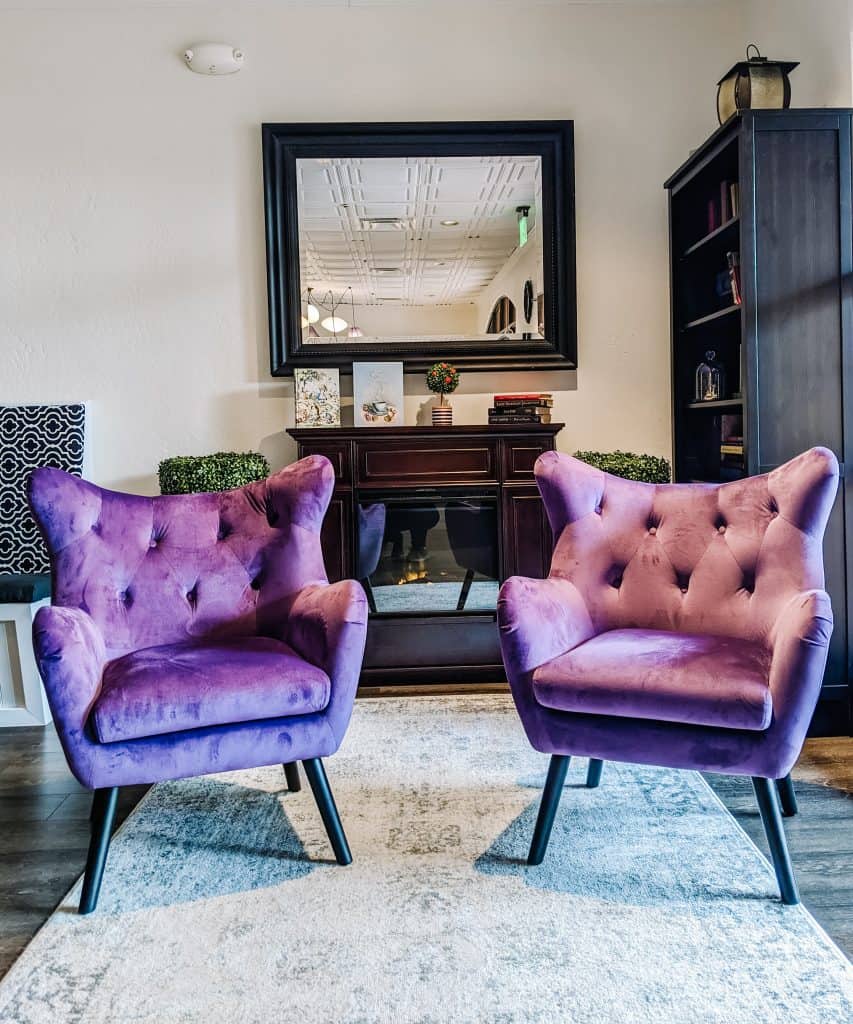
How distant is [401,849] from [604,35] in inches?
137

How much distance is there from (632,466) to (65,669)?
235cm

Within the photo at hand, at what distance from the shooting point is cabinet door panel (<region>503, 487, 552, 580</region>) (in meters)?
3.63

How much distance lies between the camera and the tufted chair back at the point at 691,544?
2109mm

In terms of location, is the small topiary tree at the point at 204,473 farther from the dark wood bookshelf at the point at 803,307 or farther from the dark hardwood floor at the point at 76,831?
the dark wood bookshelf at the point at 803,307

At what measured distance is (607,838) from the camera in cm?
213

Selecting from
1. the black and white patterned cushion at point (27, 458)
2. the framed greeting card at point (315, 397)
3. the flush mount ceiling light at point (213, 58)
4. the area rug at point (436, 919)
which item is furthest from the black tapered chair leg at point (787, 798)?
the flush mount ceiling light at point (213, 58)

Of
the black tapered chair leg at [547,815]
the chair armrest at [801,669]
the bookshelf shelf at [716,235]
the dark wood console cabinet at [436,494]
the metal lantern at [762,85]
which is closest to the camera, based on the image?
the chair armrest at [801,669]

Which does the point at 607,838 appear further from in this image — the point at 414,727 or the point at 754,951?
the point at 414,727

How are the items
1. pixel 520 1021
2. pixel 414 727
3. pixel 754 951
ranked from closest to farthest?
pixel 520 1021 < pixel 754 951 < pixel 414 727

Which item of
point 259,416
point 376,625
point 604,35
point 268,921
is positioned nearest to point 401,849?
point 268,921

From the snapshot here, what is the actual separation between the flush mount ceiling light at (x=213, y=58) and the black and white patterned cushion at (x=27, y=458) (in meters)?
1.53

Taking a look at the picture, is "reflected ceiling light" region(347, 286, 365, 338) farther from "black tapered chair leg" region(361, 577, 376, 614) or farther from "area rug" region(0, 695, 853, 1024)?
"area rug" region(0, 695, 853, 1024)

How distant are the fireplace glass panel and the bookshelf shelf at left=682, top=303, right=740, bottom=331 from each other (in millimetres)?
1085

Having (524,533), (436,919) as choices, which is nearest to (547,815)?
(436,919)
